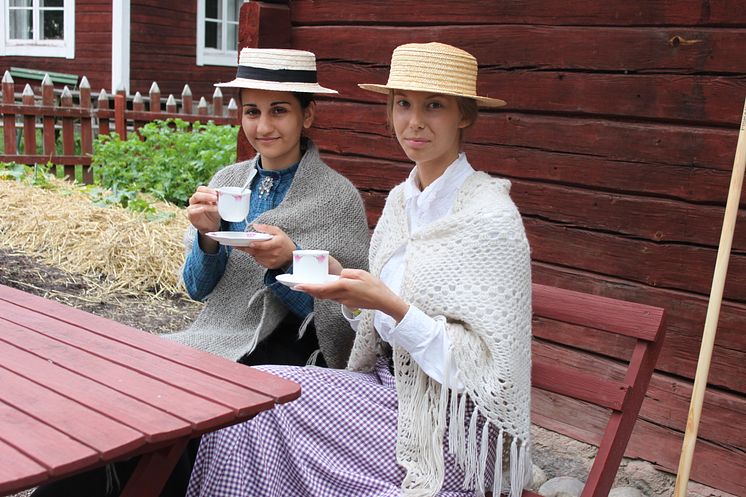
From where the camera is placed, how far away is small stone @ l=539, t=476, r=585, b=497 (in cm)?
347

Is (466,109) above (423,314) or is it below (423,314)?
above

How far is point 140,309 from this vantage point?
5.16 meters

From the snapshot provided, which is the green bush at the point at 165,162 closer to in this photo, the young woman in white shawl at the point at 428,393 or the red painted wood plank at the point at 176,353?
the red painted wood plank at the point at 176,353

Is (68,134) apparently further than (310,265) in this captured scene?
Yes

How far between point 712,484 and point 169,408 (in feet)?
7.70

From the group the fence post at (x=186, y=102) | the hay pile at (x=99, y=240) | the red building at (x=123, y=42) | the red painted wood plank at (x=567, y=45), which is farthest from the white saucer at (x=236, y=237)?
the red building at (x=123, y=42)

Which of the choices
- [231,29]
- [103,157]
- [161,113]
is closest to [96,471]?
[103,157]

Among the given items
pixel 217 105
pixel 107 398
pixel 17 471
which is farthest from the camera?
pixel 217 105

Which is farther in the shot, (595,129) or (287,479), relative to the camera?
(595,129)

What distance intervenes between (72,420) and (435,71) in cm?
125

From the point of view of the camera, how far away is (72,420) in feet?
5.16

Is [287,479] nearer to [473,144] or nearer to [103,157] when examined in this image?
[473,144]

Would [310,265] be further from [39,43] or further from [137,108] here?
[39,43]

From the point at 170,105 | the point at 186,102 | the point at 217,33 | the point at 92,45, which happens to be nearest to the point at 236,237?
the point at 170,105
